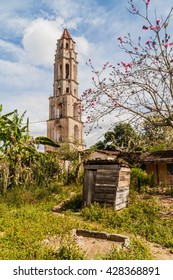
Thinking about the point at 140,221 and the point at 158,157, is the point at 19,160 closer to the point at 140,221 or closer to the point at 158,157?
the point at 140,221

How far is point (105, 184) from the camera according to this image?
34.3 ft

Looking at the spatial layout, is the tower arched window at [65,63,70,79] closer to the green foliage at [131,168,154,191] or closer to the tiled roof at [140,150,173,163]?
the tiled roof at [140,150,173,163]

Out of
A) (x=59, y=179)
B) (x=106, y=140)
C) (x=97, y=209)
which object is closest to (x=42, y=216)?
(x=97, y=209)

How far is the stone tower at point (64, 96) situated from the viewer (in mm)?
41000

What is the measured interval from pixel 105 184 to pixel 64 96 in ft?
109

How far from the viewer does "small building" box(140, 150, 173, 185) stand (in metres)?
22.7

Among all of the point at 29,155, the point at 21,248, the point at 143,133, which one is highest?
the point at 143,133

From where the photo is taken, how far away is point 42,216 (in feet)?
27.9

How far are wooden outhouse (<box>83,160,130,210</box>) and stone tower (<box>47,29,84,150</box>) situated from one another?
29238 mm

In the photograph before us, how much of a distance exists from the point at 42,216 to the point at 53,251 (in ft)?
12.7

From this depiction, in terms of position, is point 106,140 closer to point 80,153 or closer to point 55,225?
point 80,153

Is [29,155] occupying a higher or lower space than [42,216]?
higher

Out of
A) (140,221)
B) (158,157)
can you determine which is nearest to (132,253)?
(140,221)

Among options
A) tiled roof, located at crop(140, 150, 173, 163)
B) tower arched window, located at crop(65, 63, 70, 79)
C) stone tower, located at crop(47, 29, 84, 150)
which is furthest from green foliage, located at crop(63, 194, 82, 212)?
tower arched window, located at crop(65, 63, 70, 79)
